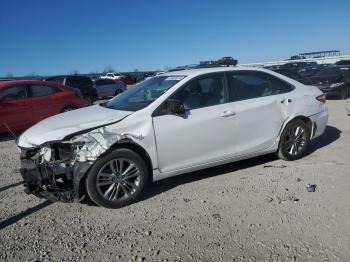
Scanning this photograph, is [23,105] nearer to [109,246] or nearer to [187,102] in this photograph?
[187,102]

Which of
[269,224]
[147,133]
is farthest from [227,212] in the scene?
[147,133]

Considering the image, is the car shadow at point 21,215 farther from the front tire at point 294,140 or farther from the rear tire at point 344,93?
the rear tire at point 344,93

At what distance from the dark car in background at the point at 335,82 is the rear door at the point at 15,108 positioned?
11.9m

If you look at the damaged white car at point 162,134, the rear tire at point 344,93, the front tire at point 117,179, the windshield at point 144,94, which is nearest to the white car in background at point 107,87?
the rear tire at point 344,93

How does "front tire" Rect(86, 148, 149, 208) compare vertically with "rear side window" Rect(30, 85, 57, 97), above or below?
below

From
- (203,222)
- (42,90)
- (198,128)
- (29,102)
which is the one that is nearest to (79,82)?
(42,90)

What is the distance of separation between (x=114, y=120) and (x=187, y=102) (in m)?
1.06

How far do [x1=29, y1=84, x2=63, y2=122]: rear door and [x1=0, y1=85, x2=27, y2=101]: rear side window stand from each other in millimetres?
221

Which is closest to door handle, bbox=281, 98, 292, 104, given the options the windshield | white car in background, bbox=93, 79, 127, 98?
the windshield

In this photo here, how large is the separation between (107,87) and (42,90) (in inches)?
496

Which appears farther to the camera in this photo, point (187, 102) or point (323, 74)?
point (323, 74)

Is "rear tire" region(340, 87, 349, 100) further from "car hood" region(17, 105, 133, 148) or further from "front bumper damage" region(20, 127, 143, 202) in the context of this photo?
"front bumper damage" region(20, 127, 143, 202)

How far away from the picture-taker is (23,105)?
9.55 m

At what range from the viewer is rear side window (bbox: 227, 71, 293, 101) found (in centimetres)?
529
